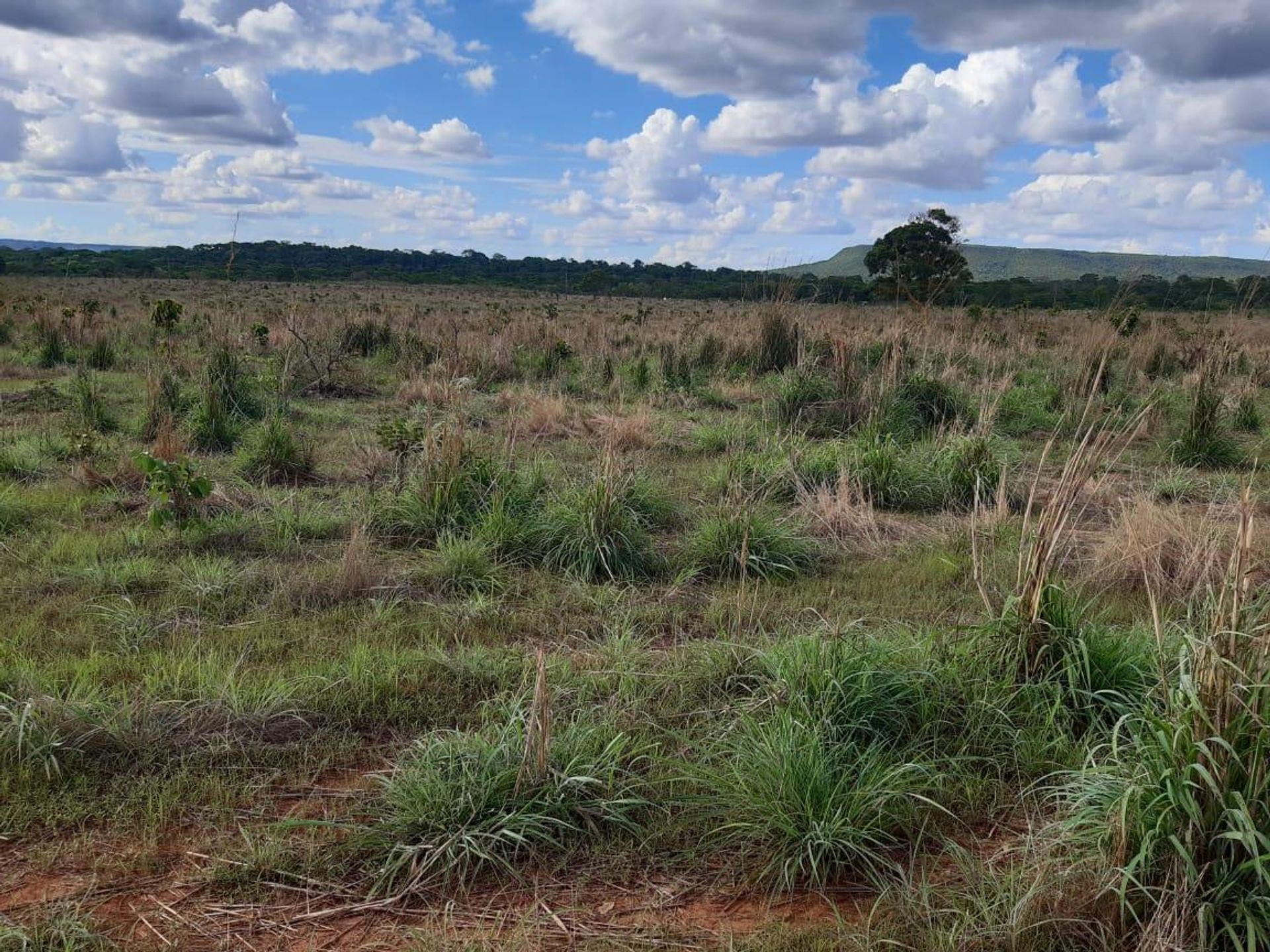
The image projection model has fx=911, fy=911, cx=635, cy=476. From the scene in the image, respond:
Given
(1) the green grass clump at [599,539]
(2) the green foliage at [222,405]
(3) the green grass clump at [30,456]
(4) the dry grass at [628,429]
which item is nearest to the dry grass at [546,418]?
(4) the dry grass at [628,429]

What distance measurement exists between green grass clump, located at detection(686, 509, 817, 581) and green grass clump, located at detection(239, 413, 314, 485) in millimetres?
3390

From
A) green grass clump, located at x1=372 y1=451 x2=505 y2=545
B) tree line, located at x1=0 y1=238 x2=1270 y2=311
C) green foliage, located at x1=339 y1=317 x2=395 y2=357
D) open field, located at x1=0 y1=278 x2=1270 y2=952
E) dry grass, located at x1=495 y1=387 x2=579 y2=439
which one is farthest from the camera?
tree line, located at x1=0 y1=238 x2=1270 y2=311

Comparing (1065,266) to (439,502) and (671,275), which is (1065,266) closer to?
(671,275)

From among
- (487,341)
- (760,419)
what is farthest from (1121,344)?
(487,341)

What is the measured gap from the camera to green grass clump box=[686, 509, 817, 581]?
5215mm

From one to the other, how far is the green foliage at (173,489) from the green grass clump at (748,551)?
116 inches

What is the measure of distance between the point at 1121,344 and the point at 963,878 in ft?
48.6

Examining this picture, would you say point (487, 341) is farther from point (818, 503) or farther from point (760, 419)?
point (818, 503)

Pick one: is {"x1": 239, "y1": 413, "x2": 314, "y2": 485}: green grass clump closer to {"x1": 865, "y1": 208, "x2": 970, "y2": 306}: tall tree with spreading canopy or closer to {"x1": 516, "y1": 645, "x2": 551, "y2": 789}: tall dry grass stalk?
{"x1": 516, "y1": 645, "x2": 551, "y2": 789}: tall dry grass stalk

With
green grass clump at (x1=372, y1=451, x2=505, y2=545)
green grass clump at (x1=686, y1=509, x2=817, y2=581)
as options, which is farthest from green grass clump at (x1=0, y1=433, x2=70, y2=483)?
green grass clump at (x1=686, y1=509, x2=817, y2=581)

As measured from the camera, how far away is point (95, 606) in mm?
4277

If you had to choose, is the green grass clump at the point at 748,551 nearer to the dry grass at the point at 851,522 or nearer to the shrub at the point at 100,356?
the dry grass at the point at 851,522

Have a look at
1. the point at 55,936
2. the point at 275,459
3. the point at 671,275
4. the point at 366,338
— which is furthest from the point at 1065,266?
the point at 55,936

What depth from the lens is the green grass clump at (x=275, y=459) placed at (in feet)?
23.0
